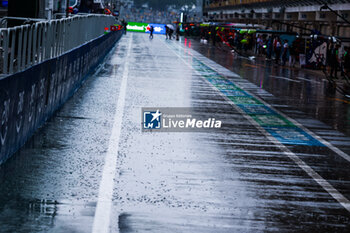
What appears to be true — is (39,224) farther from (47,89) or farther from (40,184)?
(47,89)

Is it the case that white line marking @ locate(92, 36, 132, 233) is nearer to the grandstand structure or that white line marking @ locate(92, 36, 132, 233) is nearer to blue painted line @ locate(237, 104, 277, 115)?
blue painted line @ locate(237, 104, 277, 115)

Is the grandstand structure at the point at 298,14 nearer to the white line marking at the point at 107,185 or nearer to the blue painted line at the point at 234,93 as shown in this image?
the blue painted line at the point at 234,93

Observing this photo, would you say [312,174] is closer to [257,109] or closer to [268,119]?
[268,119]

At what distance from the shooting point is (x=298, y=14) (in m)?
75.7

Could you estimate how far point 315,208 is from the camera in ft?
28.1

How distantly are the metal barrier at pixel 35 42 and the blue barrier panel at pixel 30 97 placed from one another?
165 millimetres

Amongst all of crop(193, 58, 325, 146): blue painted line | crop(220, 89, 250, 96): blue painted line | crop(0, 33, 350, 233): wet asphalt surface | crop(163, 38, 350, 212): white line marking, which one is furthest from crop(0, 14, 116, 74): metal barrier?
crop(220, 89, 250, 96): blue painted line

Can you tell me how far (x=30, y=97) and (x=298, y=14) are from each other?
66.6 metres

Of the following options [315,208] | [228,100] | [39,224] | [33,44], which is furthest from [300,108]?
[39,224]

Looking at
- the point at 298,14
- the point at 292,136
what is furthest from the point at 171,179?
the point at 298,14

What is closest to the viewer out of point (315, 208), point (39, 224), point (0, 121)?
point (39, 224)

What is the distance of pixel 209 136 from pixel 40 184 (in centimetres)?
573

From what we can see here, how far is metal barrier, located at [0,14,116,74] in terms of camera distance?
10.2 m

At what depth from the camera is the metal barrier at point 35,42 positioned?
33.4 ft
